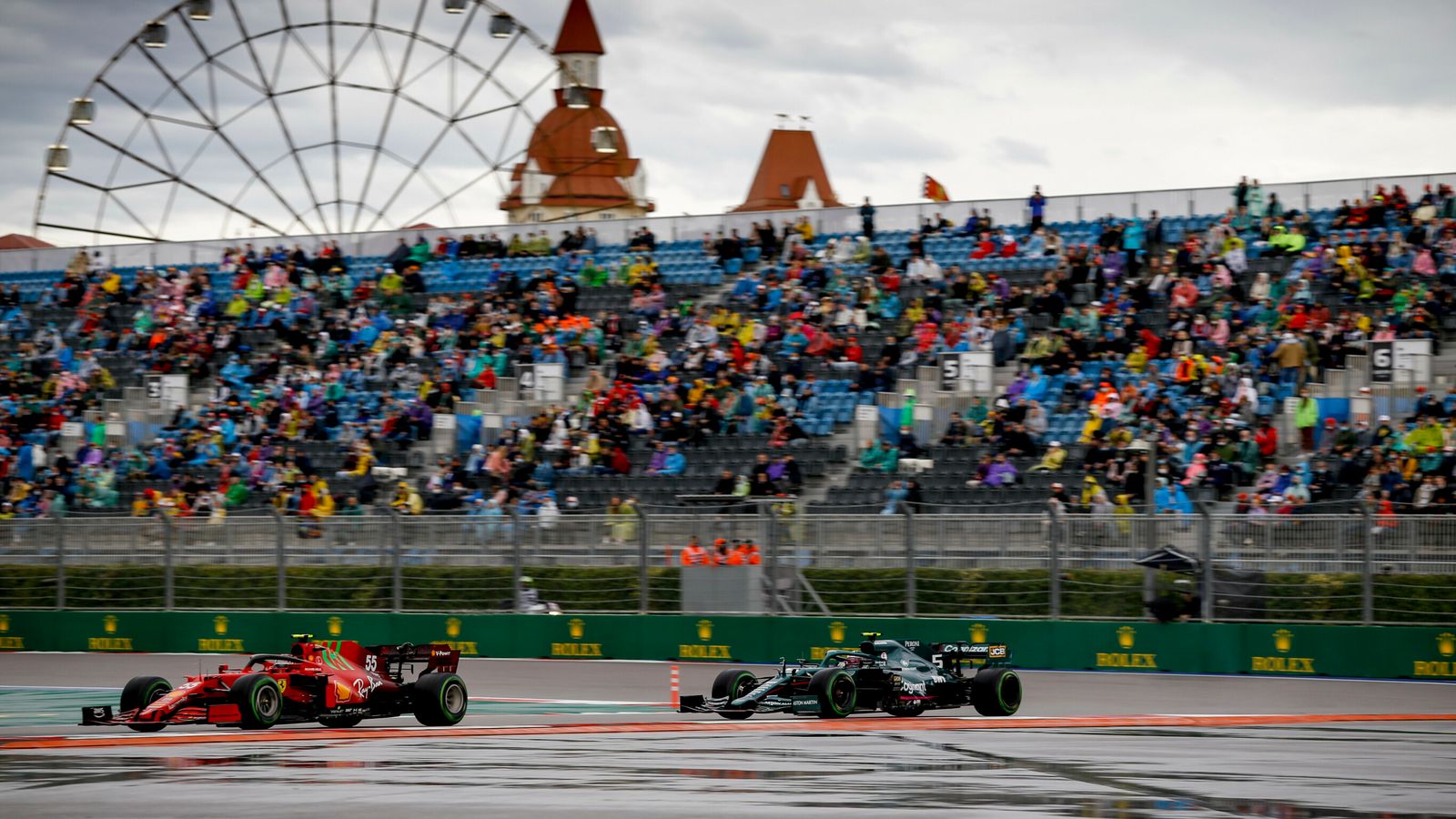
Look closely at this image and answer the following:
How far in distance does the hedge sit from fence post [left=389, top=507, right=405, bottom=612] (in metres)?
Answer: 0.07

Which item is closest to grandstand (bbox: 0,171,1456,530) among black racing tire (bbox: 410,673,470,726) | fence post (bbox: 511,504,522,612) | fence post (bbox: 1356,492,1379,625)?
fence post (bbox: 1356,492,1379,625)

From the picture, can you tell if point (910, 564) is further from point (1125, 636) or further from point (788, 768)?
point (788, 768)

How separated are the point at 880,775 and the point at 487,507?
694 inches

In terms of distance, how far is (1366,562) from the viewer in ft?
67.7

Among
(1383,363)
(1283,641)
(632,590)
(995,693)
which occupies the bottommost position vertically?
(995,693)

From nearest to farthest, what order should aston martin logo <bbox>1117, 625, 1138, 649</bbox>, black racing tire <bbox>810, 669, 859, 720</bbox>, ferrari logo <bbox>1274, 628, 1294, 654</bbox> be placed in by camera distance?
black racing tire <bbox>810, 669, 859, 720</bbox> → ferrari logo <bbox>1274, 628, 1294, 654</bbox> → aston martin logo <bbox>1117, 625, 1138, 649</bbox>

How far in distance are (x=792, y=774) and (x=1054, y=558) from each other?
11.2 m

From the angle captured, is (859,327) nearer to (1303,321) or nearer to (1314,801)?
(1303,321)

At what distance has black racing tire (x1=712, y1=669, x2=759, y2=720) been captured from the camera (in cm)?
1670

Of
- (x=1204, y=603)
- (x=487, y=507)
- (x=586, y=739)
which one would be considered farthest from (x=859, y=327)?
(x=586, y=739)

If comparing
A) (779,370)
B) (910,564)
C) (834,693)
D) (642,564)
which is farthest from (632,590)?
(834,693)

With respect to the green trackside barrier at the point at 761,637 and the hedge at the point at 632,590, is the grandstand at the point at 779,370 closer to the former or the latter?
the hedge at the point at 632,590

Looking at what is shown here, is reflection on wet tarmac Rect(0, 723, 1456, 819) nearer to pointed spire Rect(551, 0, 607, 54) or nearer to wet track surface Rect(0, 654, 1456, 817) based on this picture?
wet track surface Rect(0, 654, 1456, 817)

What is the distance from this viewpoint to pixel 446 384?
1312 inches
